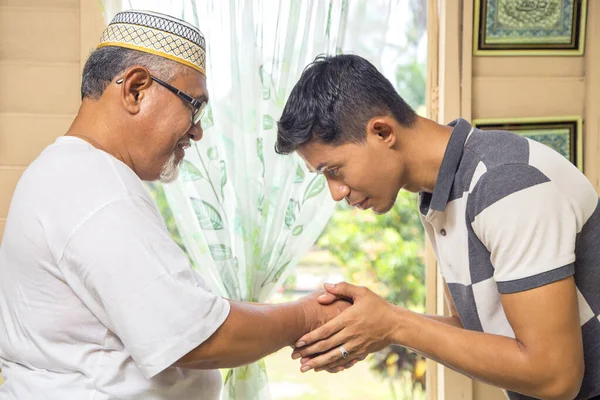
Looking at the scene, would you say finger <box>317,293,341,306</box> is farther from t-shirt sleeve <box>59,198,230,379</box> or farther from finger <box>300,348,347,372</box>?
t-shirt sleeve <box>59,198,230,379</box>

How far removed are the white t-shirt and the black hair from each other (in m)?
0.53

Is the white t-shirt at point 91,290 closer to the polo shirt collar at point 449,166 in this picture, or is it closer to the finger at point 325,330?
the finger at point 325,330

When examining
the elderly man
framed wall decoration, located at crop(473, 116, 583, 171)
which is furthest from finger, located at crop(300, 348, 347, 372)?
framed wall decoration, located at crop(473, 116, 583, 171)

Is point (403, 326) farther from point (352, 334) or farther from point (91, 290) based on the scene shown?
point (91, 290)

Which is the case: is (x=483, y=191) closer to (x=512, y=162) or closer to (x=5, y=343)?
(x=512, y=162)

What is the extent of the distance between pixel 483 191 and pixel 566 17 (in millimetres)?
1702

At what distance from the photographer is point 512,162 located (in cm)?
158

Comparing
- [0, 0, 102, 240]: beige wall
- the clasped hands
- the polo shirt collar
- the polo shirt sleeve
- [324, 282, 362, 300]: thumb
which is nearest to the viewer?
the polo shirt sleeve

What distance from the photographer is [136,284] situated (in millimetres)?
1329

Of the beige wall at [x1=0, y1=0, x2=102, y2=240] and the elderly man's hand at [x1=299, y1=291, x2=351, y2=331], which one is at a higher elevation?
the beige wall at [x1=0, y1=0, x2=102, y2=240]

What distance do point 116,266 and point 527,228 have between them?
87cm

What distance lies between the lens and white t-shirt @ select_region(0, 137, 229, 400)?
1334 mm

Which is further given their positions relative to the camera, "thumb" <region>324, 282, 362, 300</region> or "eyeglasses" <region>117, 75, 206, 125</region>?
"thumb" <region>324, 282, 362, 300</region>

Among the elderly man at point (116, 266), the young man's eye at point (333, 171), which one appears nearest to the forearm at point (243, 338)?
the elderly man at point (116, 266)
